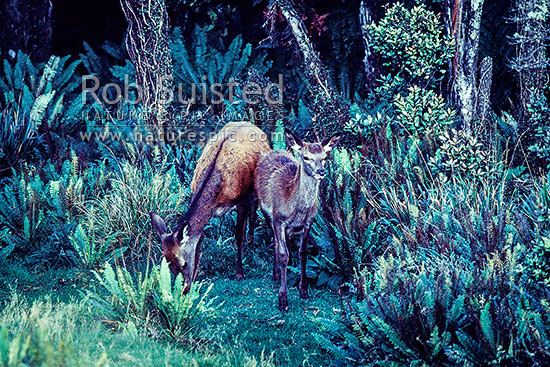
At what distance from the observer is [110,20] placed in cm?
1741

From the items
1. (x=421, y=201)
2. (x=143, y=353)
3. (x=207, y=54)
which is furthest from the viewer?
(x=207, y=54)

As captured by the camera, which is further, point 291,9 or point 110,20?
point 110,20

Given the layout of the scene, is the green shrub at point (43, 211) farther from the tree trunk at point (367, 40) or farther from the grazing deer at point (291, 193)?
the tree trunk at point (367, 40)

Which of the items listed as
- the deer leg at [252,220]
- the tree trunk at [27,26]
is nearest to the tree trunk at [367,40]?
the deer leg at [252,220]

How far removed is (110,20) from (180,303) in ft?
42.0

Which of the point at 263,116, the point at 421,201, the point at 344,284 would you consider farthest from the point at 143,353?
the point at 263,116

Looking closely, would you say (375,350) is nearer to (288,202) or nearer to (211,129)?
(288,202)

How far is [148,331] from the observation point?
6.22 meters

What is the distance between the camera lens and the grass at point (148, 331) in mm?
4953

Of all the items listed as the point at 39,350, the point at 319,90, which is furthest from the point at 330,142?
the point at 39,350

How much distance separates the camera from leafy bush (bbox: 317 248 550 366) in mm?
5246

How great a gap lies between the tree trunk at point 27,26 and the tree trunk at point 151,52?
4040 millimetres

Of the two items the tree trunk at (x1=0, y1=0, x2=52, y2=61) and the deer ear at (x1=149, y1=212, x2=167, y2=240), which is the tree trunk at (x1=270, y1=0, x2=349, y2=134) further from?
the tree trunk at (x1=0, y1=0, x2=52, y2=61)

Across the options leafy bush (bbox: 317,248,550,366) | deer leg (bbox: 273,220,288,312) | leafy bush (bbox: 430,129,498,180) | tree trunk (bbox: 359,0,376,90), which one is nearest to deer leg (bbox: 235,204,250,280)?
deer leg (bbox: 273,220,288,312)
